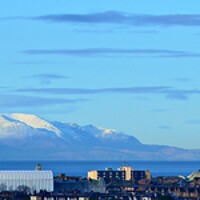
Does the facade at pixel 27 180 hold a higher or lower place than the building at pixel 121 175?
lower

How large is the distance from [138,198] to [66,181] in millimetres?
35730

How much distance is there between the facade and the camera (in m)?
154

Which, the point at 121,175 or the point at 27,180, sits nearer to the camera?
the point at 27,180

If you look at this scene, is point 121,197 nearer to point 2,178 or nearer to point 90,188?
point 90,188

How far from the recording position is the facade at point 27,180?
154500 millimetres

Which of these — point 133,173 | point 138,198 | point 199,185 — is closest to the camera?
point 138,198

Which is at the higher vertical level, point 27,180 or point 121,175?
point 121,175

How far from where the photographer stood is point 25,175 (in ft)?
557

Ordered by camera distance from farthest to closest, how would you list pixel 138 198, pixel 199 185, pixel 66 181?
1. pixel 66 181
2. pixel 199 185
3. pixel 138 198

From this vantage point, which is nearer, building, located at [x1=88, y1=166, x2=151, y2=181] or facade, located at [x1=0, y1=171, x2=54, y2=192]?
facade, located at [x1=0, y1=171, x2=54, y2=192]

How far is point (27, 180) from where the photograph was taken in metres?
165

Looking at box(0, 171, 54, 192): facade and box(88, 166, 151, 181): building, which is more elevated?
box(88, 166, 151, 181): building

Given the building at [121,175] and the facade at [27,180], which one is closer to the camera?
A: the facade at [27,180]

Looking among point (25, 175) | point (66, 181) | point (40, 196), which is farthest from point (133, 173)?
point (40, 196)
